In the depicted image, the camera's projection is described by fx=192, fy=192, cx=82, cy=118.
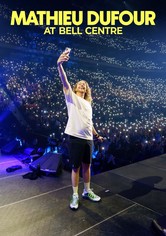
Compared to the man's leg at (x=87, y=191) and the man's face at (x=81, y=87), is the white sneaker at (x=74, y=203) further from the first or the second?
the man's face at (x=81, y=87)

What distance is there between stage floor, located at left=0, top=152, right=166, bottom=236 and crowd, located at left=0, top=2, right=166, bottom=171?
122 cm

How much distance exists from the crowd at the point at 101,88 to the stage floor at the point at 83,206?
1219 mm

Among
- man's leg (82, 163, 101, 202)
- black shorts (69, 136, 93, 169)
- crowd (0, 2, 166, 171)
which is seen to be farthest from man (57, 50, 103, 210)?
crowd (0, 2, 166, 171)

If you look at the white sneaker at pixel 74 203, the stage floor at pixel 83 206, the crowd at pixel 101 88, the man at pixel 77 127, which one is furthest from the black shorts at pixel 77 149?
the crowd at pixel 101 88

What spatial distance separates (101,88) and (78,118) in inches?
334

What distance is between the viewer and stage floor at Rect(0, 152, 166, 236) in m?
1.32

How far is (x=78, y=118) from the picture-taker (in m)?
1.61

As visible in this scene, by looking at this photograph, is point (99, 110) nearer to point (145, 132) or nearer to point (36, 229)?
point (145, 132)

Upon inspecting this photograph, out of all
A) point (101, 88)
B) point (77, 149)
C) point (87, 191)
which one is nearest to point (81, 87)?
point (77, 149)

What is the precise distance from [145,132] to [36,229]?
5.74m

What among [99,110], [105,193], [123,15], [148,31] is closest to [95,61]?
[99,110]

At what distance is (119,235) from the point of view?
126cm

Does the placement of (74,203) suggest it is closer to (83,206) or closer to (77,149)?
(83,206)

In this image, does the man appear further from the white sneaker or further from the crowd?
the crowd
